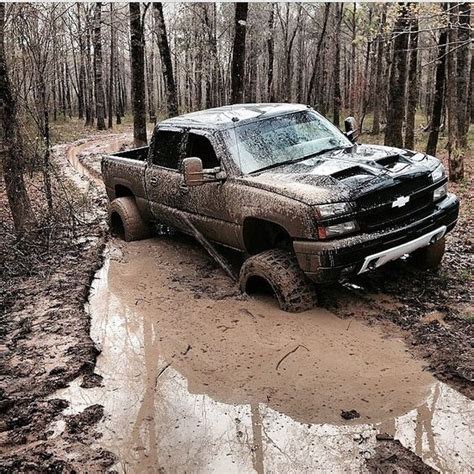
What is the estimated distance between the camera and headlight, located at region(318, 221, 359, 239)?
5000mm

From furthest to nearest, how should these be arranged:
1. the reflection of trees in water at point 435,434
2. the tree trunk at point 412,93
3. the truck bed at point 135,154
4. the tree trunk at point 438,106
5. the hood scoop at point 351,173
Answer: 1. the tree trunk at point 412,93
2. the tree trunk at point 438,106
3. the truck bed at point 135,154
4. the hood scoop at point 351,173
5. the reflection of trees in water at point 435,434

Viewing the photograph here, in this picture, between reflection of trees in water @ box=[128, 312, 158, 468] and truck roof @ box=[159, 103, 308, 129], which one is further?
truck roof @ box=[159, 103, 308, 129]

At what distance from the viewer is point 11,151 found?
805 centimetres

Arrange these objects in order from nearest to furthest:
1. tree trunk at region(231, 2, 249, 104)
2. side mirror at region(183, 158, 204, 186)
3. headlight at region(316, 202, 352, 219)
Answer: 1. headlight at region(316, 202, 352, 219)
2. side mirror at region(183, 158, 204, 186)
3. tree trunk at region(231, 2, 249, 104)

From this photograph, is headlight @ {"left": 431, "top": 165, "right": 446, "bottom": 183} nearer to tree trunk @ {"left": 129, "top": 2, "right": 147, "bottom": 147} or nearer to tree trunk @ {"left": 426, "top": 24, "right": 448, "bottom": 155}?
tree trunk @ {"left": 426, "top": 24, "right": 448, "bottom": 155}

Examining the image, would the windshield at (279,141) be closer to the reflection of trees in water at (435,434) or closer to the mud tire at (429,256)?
the mud tire at (429,256)

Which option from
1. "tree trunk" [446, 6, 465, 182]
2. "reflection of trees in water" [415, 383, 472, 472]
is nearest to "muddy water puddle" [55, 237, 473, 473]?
"reflection of trees in water" [415, 383, 472, 472]

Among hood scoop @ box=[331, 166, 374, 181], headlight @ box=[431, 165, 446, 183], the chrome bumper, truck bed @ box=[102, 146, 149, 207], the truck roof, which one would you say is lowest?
the chrome bumper

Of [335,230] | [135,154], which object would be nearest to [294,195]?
[335,230]

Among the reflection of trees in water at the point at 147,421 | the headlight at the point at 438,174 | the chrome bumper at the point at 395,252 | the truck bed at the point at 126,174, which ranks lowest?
the reflection of trees in water at the point at 147,421

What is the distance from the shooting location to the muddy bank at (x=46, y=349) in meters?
3.67

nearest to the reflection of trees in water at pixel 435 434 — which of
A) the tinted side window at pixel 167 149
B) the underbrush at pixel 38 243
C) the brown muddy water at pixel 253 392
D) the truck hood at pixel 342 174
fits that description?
the brown muddy water at pixel 253 392

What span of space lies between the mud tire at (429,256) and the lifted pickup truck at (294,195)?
14mm

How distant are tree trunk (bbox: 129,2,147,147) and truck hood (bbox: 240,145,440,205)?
10.8m
